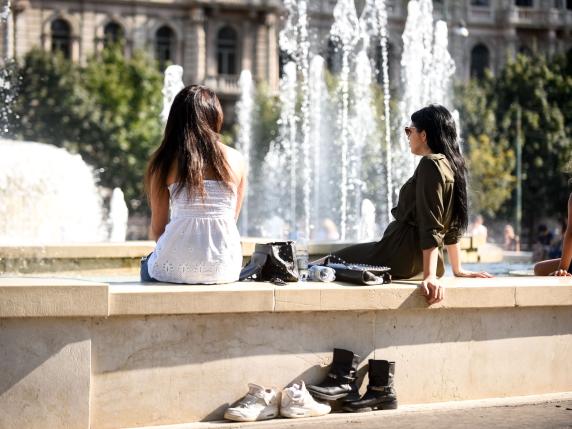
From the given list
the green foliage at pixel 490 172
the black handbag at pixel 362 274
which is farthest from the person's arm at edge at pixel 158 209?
the green foliage at pixel 490 172

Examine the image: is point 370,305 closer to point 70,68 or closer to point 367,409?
point 367,409

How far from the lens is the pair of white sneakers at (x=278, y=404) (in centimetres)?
482

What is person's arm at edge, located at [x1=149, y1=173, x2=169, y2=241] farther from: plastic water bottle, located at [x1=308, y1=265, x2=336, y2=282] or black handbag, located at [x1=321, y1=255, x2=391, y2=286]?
black handbag, located at [x1=321, y1=255, x2=391, y2=286]

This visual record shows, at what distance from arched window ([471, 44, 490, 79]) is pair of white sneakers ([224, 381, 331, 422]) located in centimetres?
4274

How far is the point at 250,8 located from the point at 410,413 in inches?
1523

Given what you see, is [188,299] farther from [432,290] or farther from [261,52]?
[261,52]

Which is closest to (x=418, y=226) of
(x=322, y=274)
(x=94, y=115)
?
(x=322, y=274)

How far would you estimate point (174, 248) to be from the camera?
16.1ft

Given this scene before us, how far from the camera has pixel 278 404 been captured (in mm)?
4930

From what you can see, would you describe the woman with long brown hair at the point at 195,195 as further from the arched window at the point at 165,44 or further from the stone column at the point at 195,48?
the arched window at the point at 165,44

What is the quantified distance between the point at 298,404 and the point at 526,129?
36.0 metres

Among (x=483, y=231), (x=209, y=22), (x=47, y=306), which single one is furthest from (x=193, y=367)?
(x=209, y=22)

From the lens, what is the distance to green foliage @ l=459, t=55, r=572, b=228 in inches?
1512

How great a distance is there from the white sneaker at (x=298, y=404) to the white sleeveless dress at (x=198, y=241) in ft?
2.21
